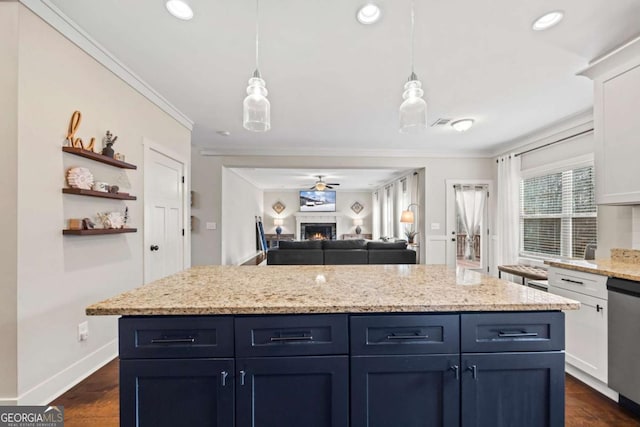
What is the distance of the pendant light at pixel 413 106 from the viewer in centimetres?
167

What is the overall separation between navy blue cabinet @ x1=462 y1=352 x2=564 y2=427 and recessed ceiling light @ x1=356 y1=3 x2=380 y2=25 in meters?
2.01

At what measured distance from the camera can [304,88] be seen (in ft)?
9.61

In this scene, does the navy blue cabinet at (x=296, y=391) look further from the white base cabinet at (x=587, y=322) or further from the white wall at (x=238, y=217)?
the white wall at (x=238, y=217)

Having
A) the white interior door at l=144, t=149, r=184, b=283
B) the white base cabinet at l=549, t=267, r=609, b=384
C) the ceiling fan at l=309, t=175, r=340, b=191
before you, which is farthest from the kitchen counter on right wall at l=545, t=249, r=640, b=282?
the ceiling fan at l=309, t=175, r=340, b=191

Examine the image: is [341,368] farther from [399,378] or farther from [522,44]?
[522,44]

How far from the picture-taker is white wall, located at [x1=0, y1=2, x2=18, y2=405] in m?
1.67

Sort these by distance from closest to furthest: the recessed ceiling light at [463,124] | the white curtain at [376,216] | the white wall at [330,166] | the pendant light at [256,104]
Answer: the pendant light at [256,104] → the recessed ceiling light at [463,124] → the white wall at [330,166] → the white curtain at [376,216]

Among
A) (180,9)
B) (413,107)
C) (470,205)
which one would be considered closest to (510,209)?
(470,205)

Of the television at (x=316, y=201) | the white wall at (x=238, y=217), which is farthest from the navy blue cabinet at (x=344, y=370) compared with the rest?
the television at (x=316, y=201)

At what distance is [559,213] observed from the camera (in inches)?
158

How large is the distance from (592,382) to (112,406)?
11.4 ft

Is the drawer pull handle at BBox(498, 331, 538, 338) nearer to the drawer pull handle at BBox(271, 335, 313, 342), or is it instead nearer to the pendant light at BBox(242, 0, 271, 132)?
the drawer pull handle at BBox(271, 335, 313, 342)

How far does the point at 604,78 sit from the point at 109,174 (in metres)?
4.23

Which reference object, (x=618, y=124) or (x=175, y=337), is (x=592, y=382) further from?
(x=175, y=337)
